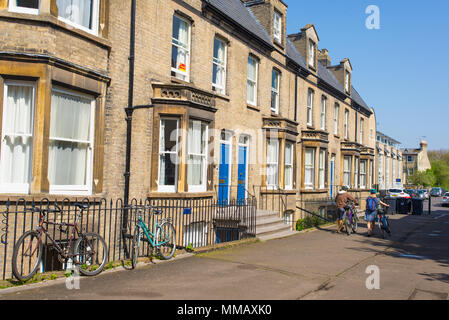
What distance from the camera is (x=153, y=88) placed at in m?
11.7

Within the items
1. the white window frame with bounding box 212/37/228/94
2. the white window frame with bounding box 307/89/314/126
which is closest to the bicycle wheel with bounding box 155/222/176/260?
the white window frame with bounding box 212/37/228/94

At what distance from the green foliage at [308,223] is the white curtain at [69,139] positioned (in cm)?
1104

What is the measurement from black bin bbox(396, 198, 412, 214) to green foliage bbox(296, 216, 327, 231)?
11.3 m

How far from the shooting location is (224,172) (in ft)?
49.7

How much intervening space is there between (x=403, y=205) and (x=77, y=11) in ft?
88.6

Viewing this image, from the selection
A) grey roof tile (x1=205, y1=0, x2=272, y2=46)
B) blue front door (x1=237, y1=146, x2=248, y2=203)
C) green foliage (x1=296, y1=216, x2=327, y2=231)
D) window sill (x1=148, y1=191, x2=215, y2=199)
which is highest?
grey roof tile (x1=205, y1=0, x2=272, y2=46)

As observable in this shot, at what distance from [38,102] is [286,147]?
1261 cm

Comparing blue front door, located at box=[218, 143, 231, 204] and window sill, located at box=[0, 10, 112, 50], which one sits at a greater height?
window sill, located at box=[0, 10, 112, 50]

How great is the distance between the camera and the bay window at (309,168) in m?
21.9

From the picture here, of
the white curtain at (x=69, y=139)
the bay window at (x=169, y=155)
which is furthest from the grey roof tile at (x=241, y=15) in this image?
the white curtain at (x=69, y=139)

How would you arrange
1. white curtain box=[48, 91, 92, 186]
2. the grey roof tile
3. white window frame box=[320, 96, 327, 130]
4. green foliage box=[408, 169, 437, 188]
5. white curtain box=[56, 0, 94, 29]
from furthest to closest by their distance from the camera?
green foliage box=[408, 169, 437, 188] < white window frame box=[320, 96, 327, 130] < the grey roof tile < white curtain box=[56, 0, 94, 29] < white curtain box=[48, 91, 92, 186]

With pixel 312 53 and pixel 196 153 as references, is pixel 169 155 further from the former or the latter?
pixel 312 53

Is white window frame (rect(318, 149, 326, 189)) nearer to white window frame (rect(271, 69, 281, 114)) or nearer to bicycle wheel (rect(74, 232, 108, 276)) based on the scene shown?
white window frame (rect(271, 69, 281, 114))

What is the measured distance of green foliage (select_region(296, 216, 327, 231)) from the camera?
713 inches
